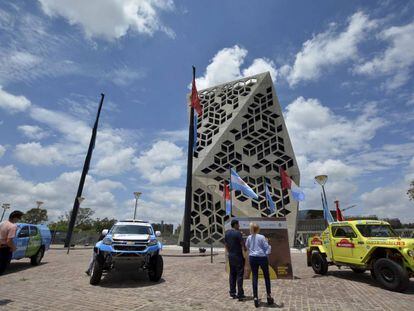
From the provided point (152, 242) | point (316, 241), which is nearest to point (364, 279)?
point (316, 241)

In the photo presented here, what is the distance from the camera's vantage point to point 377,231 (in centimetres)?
903

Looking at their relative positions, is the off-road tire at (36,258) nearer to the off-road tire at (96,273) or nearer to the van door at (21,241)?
the van door at (21,241)

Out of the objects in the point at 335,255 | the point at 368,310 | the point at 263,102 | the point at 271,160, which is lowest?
the point at 368,310

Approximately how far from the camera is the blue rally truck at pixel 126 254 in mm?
7840

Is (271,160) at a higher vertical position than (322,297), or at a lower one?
higher

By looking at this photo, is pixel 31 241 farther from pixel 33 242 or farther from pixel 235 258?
pixel 235 258

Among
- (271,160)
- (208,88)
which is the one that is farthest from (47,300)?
(208,88)

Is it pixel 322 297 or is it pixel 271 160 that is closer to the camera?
pixel 322 297

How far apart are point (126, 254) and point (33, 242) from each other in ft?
21.9

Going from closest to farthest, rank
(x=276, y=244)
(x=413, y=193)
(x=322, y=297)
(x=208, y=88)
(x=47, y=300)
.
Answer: (x=47, y=300)
(x=322, y=297)
(x=276, y=244)
(x=413, y=193)
(x=208, y=88)

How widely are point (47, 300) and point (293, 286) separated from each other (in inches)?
264

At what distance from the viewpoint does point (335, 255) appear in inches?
394

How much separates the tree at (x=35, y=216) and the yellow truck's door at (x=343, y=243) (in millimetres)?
65219

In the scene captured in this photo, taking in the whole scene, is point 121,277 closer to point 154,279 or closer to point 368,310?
point 154,279
